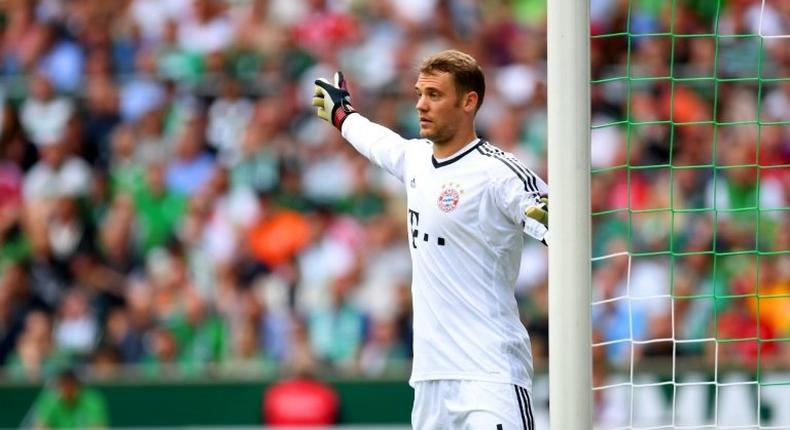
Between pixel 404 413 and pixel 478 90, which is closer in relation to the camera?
pixel 478 90

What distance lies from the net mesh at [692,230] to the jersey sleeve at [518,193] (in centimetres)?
418

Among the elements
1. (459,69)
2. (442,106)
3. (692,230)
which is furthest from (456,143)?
(692,230)

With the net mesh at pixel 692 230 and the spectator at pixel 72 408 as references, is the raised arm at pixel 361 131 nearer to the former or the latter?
the net mesh at pixel 692 230

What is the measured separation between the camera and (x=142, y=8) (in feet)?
49.5

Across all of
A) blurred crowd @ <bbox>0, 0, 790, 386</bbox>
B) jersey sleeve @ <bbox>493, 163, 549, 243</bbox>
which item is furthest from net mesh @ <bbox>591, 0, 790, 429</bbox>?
jersey sleeve @ <bbox>493, 163, 549, 243</bbox>

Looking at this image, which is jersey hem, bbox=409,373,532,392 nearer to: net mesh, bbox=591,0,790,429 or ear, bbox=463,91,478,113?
ear, bbox=463,91,478,113

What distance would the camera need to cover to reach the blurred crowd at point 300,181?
464 inches

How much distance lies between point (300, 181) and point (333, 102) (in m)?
6.36

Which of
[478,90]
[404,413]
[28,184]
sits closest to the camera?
[478,90]

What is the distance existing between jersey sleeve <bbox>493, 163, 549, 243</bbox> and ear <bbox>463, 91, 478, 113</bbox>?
12.3 inches

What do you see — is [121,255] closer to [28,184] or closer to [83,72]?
[28,184]

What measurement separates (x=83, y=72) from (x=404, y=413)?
16.2 ft

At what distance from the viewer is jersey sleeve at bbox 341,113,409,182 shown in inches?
262

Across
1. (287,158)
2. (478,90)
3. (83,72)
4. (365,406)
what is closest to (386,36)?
(287,158)
